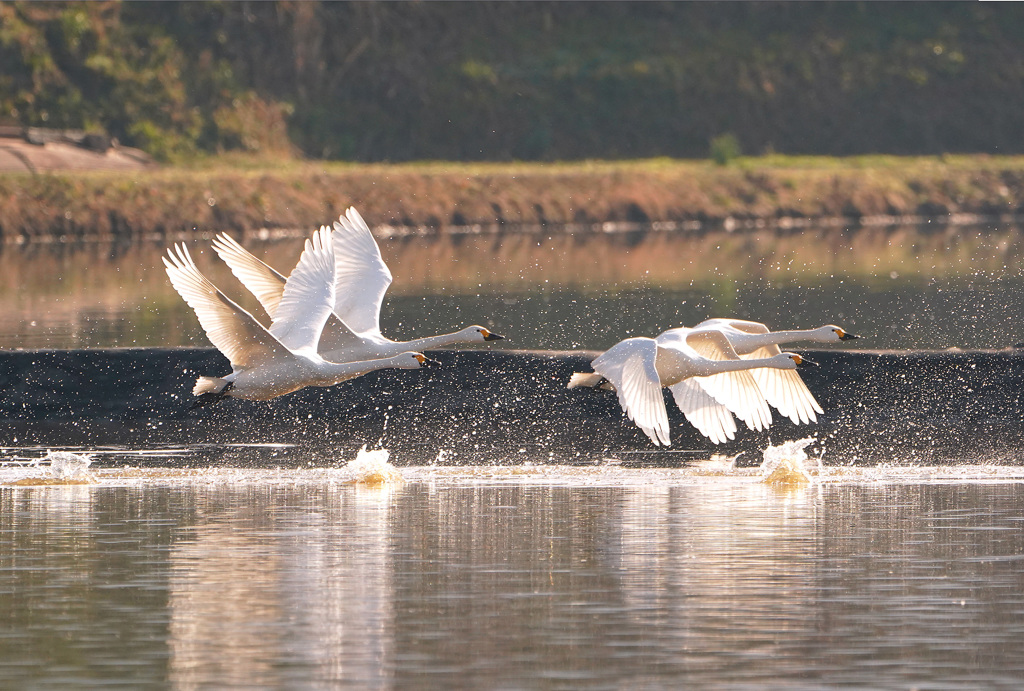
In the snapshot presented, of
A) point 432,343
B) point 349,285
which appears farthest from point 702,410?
point 349,285

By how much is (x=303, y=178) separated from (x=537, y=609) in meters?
46.5

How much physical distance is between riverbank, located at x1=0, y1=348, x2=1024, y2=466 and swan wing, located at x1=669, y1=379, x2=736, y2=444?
2.28 meters

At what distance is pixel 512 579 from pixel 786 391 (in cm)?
567

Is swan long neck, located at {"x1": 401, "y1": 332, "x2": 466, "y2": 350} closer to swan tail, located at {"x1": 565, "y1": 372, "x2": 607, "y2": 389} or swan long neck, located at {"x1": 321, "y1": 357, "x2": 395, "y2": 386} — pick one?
swan long neck, located at {"x1": 321, "y1": 357, "x2": 395, "y2": 386}

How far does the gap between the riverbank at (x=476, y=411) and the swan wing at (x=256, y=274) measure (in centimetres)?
162

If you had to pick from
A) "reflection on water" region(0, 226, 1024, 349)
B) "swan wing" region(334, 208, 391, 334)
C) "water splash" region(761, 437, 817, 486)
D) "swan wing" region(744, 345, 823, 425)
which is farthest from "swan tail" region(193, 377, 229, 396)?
"reflection on water" region(0, 226, 1024, 349)

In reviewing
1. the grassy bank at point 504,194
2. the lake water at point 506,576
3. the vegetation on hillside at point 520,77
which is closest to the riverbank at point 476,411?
the lake water at point 506,576

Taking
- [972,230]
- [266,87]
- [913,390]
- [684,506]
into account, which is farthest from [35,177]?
[684,506]

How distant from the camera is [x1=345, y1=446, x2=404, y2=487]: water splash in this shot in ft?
60.1

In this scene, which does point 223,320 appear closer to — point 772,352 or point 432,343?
point 432,343

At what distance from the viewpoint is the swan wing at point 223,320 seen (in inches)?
659

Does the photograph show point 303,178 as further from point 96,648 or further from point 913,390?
point 96,648

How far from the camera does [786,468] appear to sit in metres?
18.3

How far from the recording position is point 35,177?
169ft
